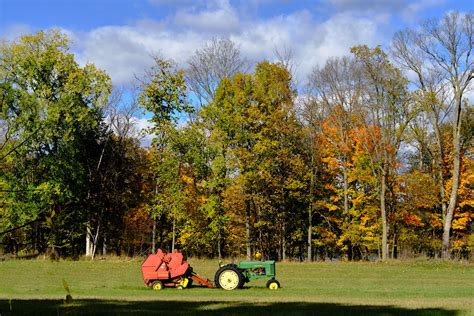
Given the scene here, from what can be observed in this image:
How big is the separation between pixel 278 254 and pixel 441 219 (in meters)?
13.1

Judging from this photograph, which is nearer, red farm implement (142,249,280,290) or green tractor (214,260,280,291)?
green tractor (214,260,280,291)

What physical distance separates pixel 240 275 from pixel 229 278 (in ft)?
1.26

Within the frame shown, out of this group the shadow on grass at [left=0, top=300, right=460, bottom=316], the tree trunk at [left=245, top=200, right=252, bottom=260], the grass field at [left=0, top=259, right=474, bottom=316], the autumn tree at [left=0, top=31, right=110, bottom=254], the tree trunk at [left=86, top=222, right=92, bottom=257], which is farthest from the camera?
the tree trunk at [left=86, top=222, right=92, bottom=257]

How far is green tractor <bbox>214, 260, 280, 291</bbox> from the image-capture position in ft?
60.7

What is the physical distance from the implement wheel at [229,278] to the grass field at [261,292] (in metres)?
0.37

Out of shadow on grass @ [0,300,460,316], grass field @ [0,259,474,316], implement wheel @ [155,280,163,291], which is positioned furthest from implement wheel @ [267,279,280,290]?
shadow on grass @ [0,300,460,316]

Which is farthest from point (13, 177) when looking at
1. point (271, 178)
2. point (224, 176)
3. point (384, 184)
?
point (384, 184)

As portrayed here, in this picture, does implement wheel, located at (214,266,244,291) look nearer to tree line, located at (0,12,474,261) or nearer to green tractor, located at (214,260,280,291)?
green tractor, located at (214,260,280,291)

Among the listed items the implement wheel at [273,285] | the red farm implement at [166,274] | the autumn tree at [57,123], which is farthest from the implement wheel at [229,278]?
the autumn tree at [57,123]

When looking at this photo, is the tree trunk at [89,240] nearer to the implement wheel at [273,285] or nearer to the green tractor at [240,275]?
the green tractor at [240,275]

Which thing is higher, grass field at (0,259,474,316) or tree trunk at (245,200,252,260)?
tree trunk at (245,200,252,260)

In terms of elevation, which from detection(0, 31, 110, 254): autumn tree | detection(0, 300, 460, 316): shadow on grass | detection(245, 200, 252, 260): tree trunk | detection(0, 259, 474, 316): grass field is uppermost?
detection(0, 31, 110, 254): autumn tree

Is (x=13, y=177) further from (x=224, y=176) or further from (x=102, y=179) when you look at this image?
(x=224, y=176)

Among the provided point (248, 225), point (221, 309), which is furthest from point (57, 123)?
point (221, 309)
